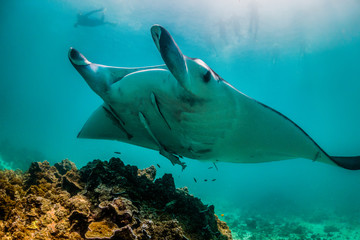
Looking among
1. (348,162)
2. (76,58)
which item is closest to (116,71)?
(76,58)

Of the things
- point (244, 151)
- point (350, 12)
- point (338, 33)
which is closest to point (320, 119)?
point (338, 33)

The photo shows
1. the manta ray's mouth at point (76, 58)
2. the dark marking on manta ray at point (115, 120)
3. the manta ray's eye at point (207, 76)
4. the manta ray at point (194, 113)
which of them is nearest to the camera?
Result: the manta ray's eye at point (207, 76)

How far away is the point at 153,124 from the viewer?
2.86 metres

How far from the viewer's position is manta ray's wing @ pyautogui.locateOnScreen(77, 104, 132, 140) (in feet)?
10.2

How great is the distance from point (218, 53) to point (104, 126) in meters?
26.3

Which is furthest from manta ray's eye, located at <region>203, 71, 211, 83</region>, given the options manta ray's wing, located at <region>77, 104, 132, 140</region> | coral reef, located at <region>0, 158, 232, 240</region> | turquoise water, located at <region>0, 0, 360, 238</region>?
turquoise water, located at <region>0, 0, 360, 238</region>

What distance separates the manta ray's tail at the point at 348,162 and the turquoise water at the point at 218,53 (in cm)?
1994

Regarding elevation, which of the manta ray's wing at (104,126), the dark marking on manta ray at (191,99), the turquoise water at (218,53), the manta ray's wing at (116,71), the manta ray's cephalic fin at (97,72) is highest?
the turquoise water at (218,53)

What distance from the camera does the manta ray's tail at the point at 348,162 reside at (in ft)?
7.72

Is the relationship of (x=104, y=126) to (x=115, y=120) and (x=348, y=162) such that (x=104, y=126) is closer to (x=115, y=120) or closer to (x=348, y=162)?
(x=115, y=120)

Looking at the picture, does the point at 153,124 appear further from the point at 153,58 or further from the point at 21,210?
the point at 153,58

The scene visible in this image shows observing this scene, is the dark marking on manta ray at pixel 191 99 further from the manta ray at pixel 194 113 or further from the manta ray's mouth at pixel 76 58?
the manta ray's mouth at pixel 76 58

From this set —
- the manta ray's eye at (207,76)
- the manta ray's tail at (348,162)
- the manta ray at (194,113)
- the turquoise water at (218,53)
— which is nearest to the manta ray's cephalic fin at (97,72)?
the manta ray at (194,113)

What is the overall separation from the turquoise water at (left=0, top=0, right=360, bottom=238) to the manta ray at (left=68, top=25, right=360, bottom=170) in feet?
63.7
